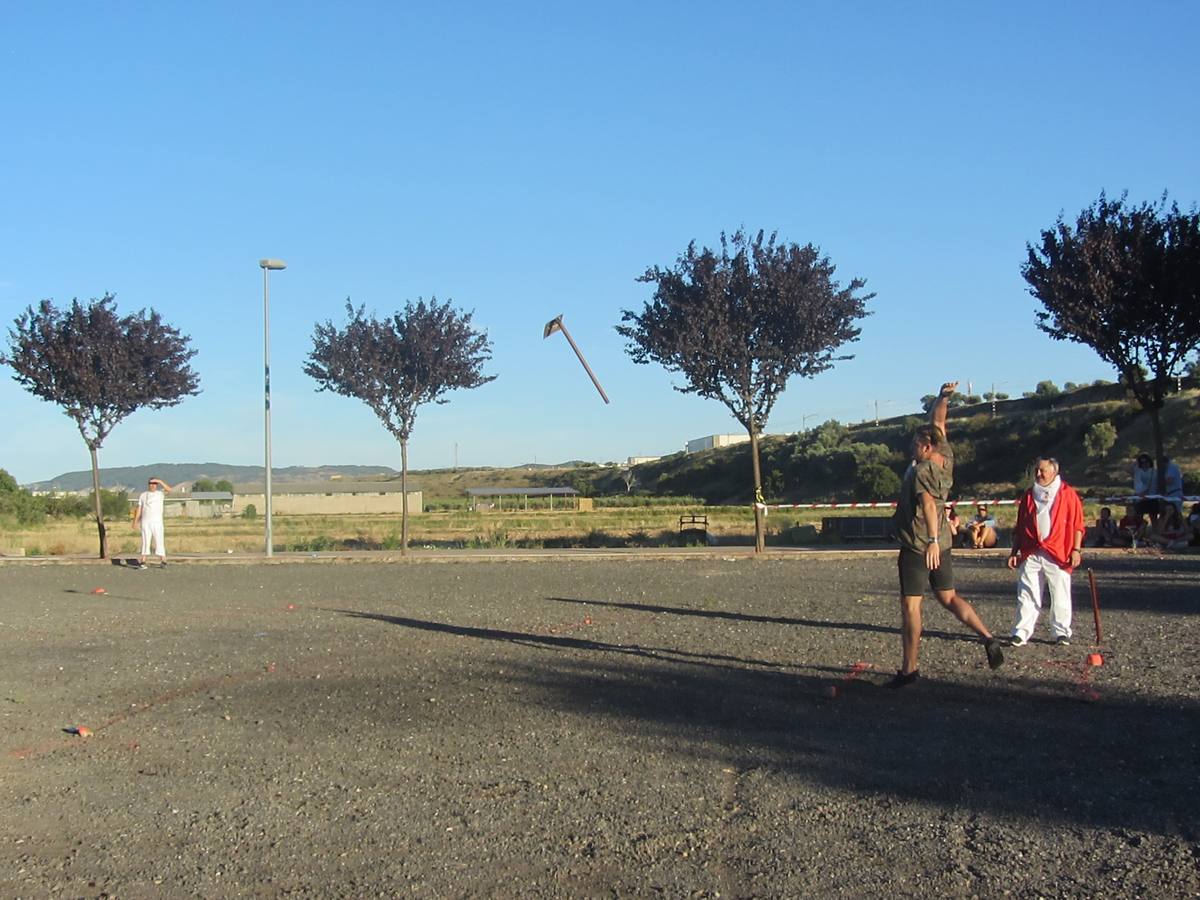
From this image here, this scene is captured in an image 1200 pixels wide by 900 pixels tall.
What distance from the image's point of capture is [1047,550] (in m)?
9.40

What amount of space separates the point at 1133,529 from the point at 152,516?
696 inches

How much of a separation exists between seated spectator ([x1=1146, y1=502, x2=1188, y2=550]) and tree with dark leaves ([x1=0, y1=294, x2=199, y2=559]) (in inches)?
785

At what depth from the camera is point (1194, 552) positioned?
1878 centimetres

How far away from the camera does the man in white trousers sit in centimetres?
2059

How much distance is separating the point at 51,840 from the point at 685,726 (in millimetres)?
3325

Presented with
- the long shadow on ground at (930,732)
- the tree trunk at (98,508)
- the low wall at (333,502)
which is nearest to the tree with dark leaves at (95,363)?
the tree trunk at (98,508)

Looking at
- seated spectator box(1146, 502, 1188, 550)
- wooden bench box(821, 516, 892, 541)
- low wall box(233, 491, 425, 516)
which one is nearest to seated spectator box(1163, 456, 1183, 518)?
seated spectator box(1146, 502, 1188, 550)

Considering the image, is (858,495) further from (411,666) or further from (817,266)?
(411,666)

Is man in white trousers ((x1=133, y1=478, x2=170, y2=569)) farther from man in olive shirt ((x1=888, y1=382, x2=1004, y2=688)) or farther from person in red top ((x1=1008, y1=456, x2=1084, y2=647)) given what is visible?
man in olive shirt ((x1=888, y1=382, x2=1004, y2=688))

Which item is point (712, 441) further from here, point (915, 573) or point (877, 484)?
point (915, 573)

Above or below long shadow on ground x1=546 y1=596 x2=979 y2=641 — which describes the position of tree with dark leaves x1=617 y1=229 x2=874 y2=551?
Result: above

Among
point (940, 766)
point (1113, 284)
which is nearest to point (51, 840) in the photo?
point (940, 766)

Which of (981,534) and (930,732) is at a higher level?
(981,534)

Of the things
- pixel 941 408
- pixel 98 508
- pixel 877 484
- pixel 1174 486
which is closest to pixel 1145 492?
pixel 1174 486
